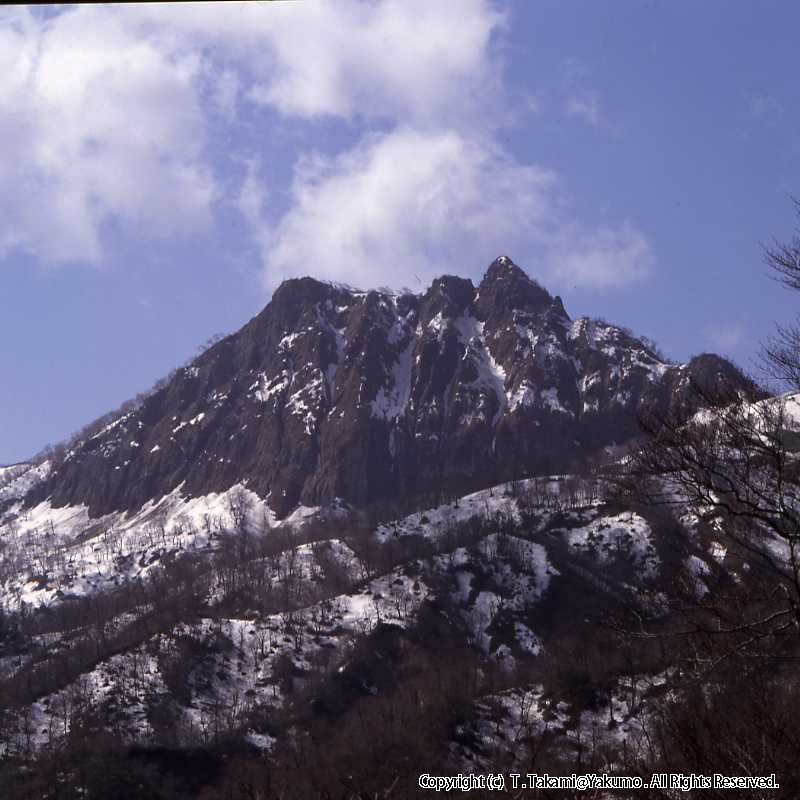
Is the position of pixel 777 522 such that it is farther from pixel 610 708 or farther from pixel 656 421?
pixel 610 708

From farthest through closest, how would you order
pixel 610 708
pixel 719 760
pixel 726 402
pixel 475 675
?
pixel 475 675 → pixel 610 708 → pixel 726 402 → pixel 719 760

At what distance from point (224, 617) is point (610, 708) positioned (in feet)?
234

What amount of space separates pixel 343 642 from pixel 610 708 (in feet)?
166

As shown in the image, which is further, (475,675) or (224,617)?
(224,617)

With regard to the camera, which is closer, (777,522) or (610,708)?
(777,522)

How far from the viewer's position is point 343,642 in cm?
15175

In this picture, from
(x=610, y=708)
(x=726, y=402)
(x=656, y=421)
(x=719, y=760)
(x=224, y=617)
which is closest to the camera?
(x=719, y=760)

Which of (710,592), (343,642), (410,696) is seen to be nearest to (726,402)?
(710,592)

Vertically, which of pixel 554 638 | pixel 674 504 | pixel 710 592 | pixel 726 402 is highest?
pixel 554 638

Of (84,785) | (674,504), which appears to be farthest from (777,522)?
(84,785)

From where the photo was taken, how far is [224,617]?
538ft

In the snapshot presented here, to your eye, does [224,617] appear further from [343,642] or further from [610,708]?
[610,708]

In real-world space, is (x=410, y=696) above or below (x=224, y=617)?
below

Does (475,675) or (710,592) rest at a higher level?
(475,675)
